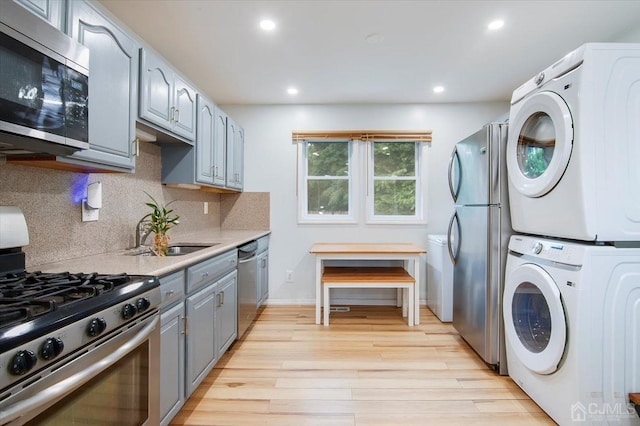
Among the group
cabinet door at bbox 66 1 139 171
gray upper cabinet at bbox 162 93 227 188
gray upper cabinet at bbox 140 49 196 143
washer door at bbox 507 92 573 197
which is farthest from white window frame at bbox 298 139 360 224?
cabinet door at bbox 66 1 139 171

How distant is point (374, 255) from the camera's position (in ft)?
10.4

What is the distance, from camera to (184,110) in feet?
7.64

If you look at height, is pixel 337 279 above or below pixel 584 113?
below

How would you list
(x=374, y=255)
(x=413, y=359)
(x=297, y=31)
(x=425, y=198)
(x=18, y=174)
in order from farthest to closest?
(x=425, y=198), (x=374, y=255), (x=413, y=359), (x=297, y=31), (x=18, y=174)

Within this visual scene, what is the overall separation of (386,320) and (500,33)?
2.76 metres

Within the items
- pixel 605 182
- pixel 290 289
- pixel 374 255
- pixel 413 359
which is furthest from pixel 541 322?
pixel 290 289

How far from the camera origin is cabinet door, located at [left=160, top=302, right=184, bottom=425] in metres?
1.51

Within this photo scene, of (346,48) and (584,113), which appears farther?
(346,48)

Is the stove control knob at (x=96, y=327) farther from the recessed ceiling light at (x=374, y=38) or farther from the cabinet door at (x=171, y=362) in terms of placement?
the recessed ceiling light at (x=374, y=38)

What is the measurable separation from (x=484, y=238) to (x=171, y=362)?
7.05 ft

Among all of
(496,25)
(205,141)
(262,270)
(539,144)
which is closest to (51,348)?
(205,141)

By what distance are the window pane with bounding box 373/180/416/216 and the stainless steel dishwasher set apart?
170 centimetres

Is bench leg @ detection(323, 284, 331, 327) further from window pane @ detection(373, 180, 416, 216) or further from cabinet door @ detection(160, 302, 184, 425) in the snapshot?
cabinet door @ detection(160, 302, 184, 425)

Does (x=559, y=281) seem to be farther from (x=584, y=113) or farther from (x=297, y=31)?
(x=297, y=31)
